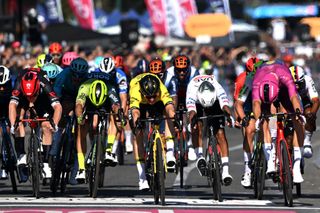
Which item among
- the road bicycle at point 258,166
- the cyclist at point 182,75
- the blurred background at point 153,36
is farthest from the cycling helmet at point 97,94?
the blurred background at point 153,36

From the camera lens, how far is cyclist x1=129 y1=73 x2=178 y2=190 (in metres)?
16.1

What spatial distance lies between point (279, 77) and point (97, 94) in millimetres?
2347

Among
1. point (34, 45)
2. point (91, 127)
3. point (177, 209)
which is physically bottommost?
point (177, 209)

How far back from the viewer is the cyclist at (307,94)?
1673 cm

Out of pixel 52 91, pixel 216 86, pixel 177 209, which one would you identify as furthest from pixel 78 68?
pixel 177 209

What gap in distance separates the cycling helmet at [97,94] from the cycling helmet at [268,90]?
2137 millimetres

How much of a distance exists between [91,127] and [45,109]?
0.64 metres

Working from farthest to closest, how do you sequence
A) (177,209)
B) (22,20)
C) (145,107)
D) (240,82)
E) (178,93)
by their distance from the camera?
(22,20) → (178,93) → (240,82) → (145,107) → (177,209)

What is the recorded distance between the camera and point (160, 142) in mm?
15711

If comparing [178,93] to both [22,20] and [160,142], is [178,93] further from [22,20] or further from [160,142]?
[22,20]

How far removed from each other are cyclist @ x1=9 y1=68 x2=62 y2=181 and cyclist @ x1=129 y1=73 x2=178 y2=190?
1063 mm

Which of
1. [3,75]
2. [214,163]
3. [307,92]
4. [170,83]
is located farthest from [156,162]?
[170,83]

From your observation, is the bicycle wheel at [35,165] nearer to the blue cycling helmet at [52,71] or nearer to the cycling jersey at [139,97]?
the cycling jersey at [139,97]

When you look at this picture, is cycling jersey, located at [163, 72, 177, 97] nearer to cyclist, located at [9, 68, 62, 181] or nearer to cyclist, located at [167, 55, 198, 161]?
cyclist, located at [167, 55, 198, 161]
